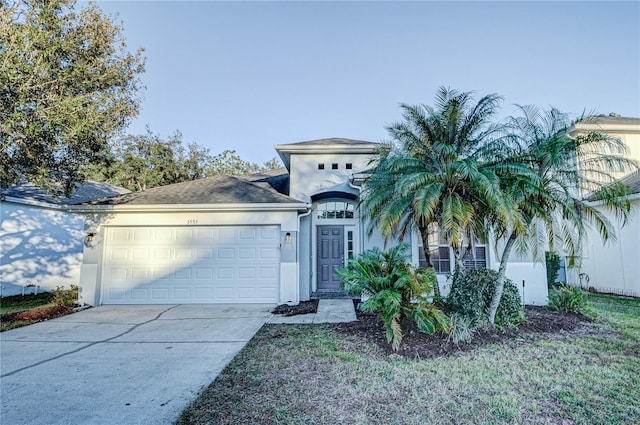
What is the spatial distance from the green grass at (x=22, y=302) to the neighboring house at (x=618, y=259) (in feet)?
55.4

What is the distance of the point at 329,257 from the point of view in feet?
36.5

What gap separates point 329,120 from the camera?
16.6 meters

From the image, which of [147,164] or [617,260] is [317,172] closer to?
[617,260]

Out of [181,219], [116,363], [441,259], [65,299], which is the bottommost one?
[116,363]

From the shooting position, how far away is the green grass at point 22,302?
9.32m

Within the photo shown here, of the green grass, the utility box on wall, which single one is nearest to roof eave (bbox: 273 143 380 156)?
the utility box on wall

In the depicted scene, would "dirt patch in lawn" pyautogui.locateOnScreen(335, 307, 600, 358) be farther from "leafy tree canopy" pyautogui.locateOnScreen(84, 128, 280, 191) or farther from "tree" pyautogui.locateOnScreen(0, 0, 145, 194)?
"leafy tree canopy" pyautogui.locateOnScreen(84, 128, 280, 191)

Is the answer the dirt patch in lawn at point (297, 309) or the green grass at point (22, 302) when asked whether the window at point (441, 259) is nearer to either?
the dirt patch in lawn at point (297, 309)

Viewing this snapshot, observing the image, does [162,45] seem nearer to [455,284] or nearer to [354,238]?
[354,238]

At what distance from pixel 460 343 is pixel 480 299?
107 centimetres

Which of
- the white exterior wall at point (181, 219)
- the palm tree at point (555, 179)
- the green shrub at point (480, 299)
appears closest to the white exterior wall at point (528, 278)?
the green shrub at point (480, 299)

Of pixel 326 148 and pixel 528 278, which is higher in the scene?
pixel 326 148

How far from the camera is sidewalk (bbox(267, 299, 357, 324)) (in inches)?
299

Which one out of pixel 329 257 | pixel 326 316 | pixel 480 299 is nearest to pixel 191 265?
pixel 329 257
